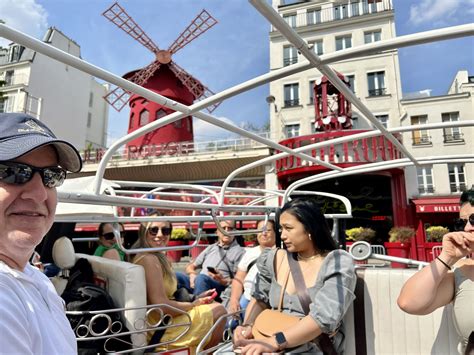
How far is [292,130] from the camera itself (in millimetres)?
16891

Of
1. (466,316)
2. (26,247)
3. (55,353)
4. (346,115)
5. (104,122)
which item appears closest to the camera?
(55,353)

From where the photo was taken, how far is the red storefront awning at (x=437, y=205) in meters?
13.3

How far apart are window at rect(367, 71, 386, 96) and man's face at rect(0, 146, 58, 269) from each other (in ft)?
56.6

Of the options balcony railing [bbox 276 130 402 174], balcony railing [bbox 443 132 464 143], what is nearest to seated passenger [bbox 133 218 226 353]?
balcony railing [bbox 276 130 402 174]

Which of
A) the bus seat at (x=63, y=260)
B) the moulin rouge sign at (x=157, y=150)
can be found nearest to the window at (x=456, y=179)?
the moulin rouge sign at (x=157, y=150)

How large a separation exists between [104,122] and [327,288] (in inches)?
1283

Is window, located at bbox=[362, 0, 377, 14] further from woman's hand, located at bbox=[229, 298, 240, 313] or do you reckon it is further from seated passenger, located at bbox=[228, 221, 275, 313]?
woman's hand, located at bbox=[229, 298, 240, 313]

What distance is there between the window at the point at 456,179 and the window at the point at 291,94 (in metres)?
7.77

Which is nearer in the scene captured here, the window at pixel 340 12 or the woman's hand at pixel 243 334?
the woman's hand at pixel 243 334

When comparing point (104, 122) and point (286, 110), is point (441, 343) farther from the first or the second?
point (104, 122)

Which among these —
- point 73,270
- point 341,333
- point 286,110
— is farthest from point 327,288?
point 286,110

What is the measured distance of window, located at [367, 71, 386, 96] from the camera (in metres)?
16.1

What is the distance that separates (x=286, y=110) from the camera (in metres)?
16.9

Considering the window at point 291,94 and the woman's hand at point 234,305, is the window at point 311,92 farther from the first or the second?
the woman's hand at point 234,305
